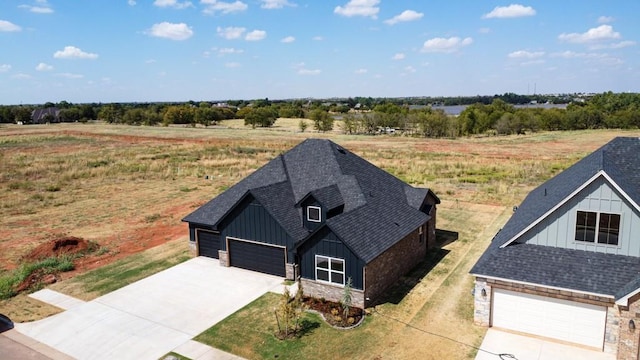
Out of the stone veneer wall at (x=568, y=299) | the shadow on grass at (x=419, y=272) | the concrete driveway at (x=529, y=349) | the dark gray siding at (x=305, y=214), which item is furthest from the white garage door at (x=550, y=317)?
the dark gray siding at (x=305, y=214)

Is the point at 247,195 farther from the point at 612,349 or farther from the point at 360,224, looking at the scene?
the point at 612,349

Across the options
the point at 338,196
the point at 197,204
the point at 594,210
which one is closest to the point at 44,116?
the point at 197,204

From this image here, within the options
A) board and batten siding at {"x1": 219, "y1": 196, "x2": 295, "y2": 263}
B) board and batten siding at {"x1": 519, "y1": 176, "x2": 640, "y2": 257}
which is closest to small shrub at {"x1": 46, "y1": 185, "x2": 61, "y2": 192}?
board and batten siding at {"x1": 219, "y1": 196, "x2": 295, "y2": 263}

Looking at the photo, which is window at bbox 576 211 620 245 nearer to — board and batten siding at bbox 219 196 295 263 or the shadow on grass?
the shadow on grass

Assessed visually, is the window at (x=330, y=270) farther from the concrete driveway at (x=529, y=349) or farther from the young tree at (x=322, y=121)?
the young tree at (x=322, y=121)

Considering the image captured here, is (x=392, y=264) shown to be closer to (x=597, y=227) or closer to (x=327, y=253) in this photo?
(x=327, y=253)

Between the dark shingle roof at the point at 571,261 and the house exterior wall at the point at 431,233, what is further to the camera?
the house exterior wall at the point at 431,233

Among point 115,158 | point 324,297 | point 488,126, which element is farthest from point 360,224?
point 488,126

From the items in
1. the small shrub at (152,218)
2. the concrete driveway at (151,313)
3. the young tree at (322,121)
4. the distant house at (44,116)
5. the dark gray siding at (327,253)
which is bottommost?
the concrete driveway at (151,313)
